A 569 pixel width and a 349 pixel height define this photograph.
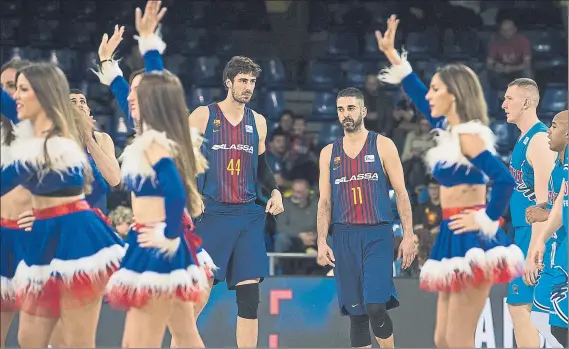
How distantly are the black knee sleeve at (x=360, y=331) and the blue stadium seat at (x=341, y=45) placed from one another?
277 inches

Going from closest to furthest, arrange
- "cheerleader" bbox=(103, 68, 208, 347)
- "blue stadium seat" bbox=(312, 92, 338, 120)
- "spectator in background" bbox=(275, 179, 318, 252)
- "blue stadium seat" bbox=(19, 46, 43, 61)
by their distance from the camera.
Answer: "cheerleader" bbox=(103, 68, 208, 347) < "spectator in background" bbox=(275, 179, 318, 252) < "blue stadium seat" bbox=(312, 92, 338, 120) < "blue stadium seat" bbox=(19, 46, 43, 61)

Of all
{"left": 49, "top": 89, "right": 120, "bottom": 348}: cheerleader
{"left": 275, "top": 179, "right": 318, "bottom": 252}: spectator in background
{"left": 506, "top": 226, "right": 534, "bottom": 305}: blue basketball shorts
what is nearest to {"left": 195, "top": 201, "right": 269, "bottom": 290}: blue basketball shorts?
{"left": 49, "top": 89, "right": 120, "bottom": 348}: cheerleader

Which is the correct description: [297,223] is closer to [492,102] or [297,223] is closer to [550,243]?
[492,102]

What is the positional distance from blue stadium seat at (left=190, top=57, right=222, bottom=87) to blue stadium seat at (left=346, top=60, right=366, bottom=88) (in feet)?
5.64

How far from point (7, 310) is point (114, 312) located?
3.45 metres

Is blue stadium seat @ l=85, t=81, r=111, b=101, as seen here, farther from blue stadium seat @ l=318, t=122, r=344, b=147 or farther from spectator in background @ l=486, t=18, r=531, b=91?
spectator in background @ l=486, t=18, r=531, b=91

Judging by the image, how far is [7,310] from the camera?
242 inches

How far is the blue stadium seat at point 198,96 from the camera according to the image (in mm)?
13531

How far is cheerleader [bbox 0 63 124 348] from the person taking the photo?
580 cm

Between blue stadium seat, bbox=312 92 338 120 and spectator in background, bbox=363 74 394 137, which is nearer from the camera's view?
spectator in background, bbox=363 74 394 137

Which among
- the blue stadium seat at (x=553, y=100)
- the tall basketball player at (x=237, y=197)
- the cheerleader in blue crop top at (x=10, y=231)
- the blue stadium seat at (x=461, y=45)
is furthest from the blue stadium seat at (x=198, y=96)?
the cheerleader in blue crop top at (x=10, y=231)

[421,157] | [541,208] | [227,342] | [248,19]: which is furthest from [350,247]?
[248,19]

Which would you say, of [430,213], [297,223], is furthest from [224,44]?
[430,213]

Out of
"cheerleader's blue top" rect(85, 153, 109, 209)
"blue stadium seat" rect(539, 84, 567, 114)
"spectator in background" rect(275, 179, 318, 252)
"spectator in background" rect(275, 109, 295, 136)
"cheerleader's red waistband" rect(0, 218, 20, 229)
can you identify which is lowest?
"spectator in background" rect(275, 179, 318, 252)
